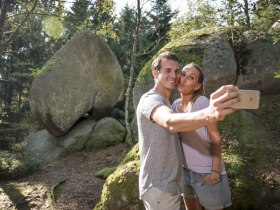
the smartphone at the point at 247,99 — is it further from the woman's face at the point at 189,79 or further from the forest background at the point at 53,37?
the forest background at the point at 53,37

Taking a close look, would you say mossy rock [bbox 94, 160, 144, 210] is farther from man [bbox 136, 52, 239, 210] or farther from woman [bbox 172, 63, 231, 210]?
man [bbox 136, 52, 239, 210]

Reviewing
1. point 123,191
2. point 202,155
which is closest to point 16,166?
point 123,191

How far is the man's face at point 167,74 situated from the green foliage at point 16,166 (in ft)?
33.7

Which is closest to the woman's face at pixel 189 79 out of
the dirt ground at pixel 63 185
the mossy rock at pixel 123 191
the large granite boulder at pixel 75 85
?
the mossy rock at pixel 123 191

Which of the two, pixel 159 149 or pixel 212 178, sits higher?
pixel 159 149

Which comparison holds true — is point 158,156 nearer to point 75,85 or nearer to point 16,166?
point 16,166

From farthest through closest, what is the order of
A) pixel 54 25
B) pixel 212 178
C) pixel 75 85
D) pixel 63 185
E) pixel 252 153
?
Answer: pixel 75 85 → pixel 54 25 → pixel 63 185 → pixel 252 153 → pixel 212 178

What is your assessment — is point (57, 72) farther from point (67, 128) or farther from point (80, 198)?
point (80, 198)

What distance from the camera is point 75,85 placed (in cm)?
1466

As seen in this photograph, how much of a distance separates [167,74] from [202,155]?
3.39ft

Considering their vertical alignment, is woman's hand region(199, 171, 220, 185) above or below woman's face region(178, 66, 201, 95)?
below

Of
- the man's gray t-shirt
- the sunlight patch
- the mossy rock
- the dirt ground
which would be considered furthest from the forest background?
the man's gray t-shirt

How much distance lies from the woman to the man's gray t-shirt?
1.90 ft

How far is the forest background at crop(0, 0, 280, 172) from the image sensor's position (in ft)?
39.4
